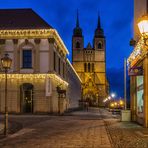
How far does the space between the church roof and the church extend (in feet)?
251

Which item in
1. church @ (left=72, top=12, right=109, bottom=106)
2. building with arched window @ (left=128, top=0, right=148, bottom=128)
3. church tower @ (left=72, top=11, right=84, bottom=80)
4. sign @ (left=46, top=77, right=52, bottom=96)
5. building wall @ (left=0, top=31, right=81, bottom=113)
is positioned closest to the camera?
building with arched window @ (left=128, top=0, right=148, bottom=128)

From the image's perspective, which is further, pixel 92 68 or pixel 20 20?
pixel 92 68

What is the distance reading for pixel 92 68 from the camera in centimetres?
13350

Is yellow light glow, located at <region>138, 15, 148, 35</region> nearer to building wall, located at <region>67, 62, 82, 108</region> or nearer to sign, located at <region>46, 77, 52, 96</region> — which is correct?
sign, located at <region>46, 77, 52, 96</region>

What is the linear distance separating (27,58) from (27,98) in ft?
15.3

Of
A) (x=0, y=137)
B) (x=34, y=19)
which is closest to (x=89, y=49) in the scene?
(x=34, y=19)

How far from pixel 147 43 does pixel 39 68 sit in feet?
127

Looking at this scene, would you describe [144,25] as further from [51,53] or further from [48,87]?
[51,53]

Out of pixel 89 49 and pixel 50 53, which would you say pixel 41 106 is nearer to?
pixel 50 53

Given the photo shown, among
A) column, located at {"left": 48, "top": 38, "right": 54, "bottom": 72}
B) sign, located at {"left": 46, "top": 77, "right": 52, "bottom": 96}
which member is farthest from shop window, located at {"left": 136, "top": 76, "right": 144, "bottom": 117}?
column, located at {"left": 48, "top": 38, "right": 54, "bottom": 72}

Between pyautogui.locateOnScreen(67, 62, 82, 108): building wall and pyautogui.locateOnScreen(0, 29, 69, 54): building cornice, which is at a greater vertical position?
pyautogui.locateOnScreen(0, 29, 69, 54): building cornice

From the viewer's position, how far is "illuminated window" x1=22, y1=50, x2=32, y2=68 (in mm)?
49531

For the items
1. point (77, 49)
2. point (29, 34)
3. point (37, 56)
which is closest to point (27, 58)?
point (37, 56)

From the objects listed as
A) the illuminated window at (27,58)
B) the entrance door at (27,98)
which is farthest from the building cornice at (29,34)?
the entrance door at (27,98)
